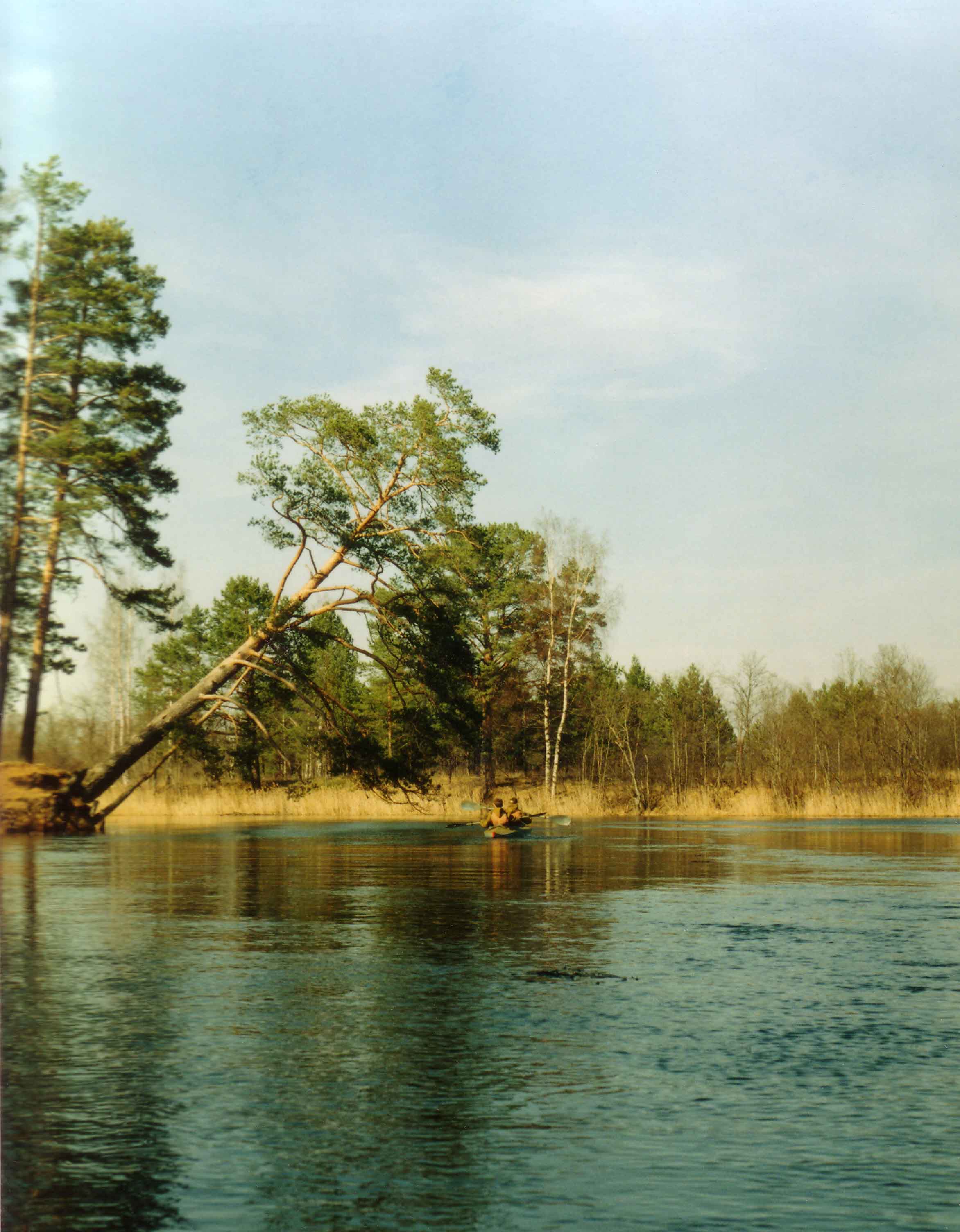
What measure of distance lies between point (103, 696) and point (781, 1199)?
55.8 m

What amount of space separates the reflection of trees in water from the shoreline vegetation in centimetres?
2821

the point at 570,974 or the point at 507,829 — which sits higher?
the point at 570,974

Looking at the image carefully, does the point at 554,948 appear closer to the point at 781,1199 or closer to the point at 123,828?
the point at 781,1199

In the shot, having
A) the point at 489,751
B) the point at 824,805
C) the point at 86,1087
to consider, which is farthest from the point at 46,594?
the point at 489,751

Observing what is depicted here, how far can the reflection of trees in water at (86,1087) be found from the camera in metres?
4.91

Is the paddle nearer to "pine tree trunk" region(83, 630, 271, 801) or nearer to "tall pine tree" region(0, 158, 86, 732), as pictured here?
"pine tree trunk" region(83, 630, 271, 801)

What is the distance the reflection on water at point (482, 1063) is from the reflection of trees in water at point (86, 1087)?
22 millimetres

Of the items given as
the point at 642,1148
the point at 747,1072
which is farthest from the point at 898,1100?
the point at 642,1148

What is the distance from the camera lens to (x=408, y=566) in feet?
116

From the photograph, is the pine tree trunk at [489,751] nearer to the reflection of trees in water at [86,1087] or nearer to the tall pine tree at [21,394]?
the tall pine tree at [21,394]

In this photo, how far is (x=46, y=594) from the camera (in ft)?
86.5

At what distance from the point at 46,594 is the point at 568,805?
25.6 metres

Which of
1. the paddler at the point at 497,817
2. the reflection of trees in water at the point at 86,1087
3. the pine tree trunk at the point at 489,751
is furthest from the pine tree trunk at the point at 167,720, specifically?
the reflection of trees in water at the point at 86,1087

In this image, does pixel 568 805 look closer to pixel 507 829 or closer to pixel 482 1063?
pixel 507 829
